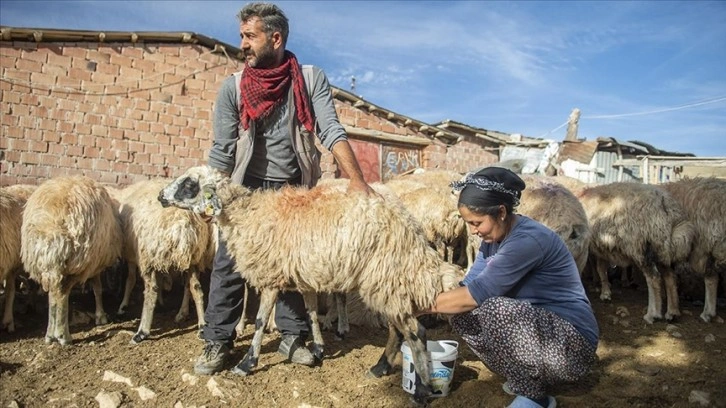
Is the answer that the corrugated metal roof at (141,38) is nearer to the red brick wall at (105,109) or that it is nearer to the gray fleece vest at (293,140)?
the red brick wall at (105,109)

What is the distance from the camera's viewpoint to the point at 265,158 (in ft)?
12.9

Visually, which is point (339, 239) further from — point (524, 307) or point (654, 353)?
point (654, 353)

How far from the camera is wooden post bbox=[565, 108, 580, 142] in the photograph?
63.4 feet

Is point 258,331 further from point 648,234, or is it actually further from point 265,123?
point 648,234

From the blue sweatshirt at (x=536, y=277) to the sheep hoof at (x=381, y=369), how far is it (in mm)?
1202

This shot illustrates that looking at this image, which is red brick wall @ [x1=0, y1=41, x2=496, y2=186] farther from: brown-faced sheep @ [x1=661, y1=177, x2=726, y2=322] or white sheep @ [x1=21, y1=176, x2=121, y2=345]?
brown-faced sheep @ [x1=661, y1=177, x2=726, y2=322]

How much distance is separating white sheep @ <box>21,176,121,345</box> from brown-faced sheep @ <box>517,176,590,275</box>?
4.74 metres

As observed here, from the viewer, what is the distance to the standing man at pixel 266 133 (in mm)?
3578

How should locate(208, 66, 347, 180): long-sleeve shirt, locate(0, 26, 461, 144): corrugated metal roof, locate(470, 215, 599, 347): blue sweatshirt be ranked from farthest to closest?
locate(0, 26, 461, 144): corrugated metal roof, locate(208, 66, 347, 180): long-sleeve shirt, locate(470, 215, 599, 347): blue sweatshirt

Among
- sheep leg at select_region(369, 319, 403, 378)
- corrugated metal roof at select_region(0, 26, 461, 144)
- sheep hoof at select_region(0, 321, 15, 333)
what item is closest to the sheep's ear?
sheep leg at select_region(369, 319, 403, 378)

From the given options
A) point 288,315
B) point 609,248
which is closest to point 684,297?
point 609,248

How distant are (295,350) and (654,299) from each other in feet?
13.8

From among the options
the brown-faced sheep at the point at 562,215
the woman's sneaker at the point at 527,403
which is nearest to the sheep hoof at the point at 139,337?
the woman's sneaker at the point at 527,403

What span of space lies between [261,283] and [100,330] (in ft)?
8.61
